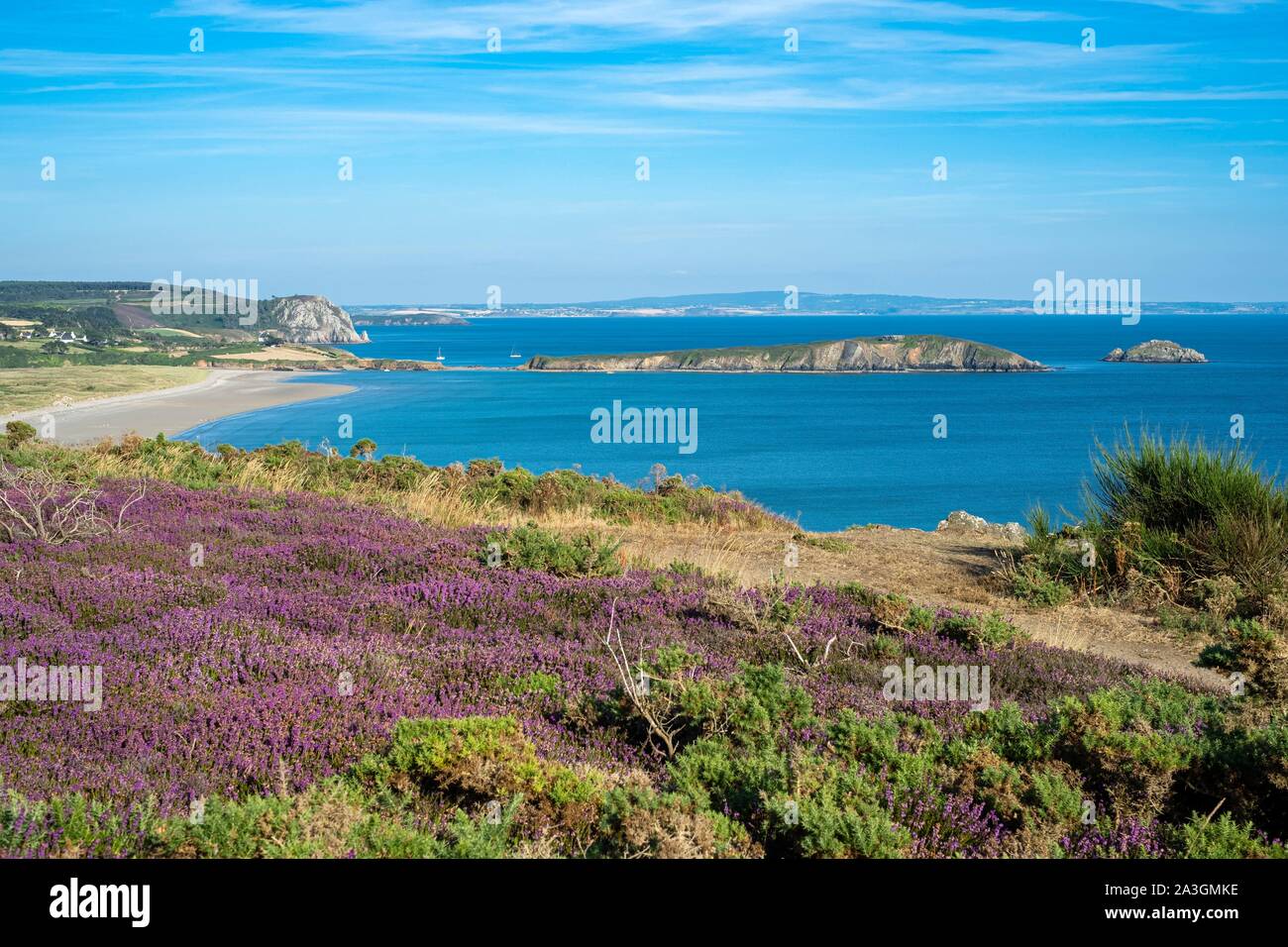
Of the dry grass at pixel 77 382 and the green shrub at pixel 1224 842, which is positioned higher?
the dry grass at pixel 77 382

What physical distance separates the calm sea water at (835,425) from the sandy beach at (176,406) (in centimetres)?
297

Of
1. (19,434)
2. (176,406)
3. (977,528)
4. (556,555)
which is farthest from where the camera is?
(176,406)

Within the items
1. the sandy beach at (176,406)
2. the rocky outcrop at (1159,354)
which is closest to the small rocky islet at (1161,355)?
the rocky outcrop at (1159,354)

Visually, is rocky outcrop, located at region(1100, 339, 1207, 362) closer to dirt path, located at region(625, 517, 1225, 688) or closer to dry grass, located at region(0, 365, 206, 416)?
dry grass, located at region(0, 365, 206, 416)

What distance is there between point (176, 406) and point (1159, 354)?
14532 centimetres

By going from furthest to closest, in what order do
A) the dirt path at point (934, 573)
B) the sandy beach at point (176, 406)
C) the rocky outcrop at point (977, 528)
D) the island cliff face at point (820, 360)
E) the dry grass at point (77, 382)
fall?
the island cliff face at point (820, 360) < the dry grass at point (77, 382) < the sandy beach at point (176, 406) < the rocky outcrop at point (977, 528) < the dirt path at point (934, 573)

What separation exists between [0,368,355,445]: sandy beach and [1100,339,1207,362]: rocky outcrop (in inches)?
4855

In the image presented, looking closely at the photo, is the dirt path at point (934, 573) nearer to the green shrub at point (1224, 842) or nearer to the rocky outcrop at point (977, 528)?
the rocky outcrop at point (977, 528)

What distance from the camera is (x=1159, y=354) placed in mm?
160875

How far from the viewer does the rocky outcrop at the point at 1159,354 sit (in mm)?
158375

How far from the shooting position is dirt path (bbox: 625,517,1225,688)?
31.4 ft

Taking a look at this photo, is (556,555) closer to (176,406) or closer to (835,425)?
(176,406)

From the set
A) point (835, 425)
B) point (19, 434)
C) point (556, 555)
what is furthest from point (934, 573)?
point (835, 425)

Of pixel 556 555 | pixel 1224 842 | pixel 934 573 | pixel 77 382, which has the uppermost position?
pixel 77 382
